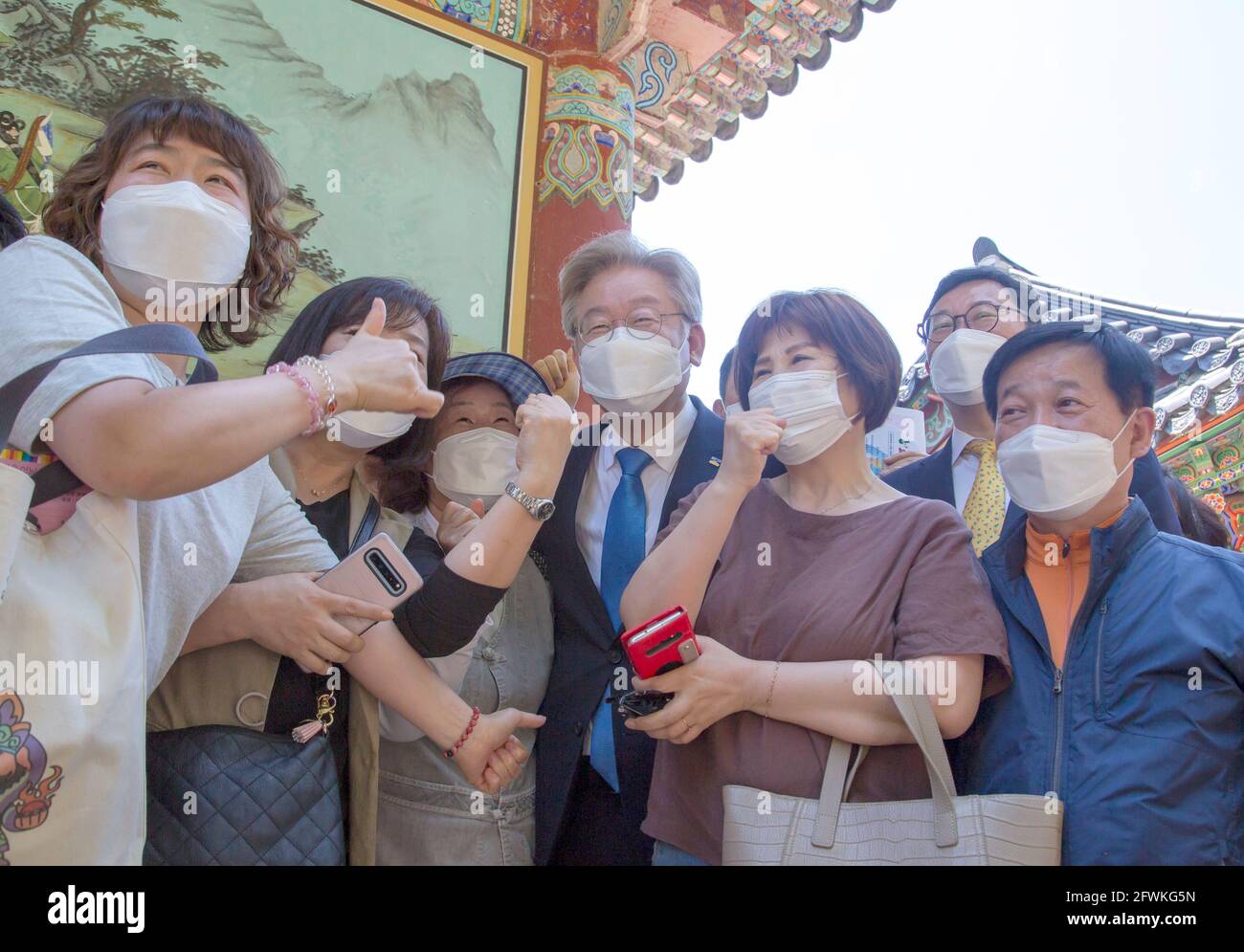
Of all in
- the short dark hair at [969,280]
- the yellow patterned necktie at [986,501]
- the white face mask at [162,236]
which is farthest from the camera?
the short dark hair at [969,280]

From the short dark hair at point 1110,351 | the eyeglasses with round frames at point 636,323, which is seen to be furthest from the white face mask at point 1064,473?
the eyeglasses with round frames at point 636,323

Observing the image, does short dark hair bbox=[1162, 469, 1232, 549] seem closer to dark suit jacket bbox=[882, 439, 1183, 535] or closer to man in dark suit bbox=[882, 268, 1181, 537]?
dark suit jacket bbox=[882, 439, 1183, 535]

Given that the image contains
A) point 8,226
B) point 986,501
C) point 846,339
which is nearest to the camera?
point 8,226

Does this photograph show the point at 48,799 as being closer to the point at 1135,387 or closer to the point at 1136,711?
the point at 1136,711

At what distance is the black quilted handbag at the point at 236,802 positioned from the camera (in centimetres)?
176

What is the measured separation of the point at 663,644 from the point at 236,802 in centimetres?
80

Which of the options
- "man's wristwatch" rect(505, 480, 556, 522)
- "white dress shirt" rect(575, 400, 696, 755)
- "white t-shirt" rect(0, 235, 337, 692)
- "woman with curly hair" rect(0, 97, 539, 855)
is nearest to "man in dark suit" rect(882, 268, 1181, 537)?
"white dress shirt" rect(575, 400, 696, 755)

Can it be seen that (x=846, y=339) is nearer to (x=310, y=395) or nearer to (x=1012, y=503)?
(x=1012, y=503)

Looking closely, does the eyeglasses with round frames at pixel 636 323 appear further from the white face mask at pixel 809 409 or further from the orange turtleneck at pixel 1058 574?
the orange turtleneck at pixel 1058 574

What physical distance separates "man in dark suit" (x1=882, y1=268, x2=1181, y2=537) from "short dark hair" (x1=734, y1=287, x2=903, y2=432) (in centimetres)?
63

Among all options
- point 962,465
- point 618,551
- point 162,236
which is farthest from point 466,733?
point 962,465

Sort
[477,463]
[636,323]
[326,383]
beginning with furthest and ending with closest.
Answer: [636,323]
[477,463]
[326,383]

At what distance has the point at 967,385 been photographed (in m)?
2.99
